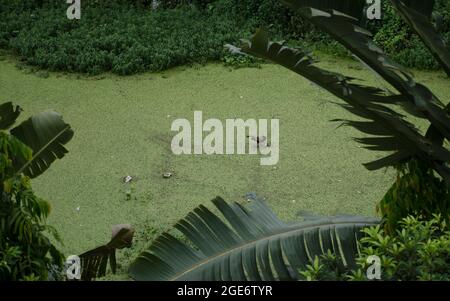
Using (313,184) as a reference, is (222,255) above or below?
above

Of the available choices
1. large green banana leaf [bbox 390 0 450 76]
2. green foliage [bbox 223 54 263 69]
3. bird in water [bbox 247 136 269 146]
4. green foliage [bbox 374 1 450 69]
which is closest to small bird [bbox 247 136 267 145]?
bird in water [bbox 247 136 269 146]

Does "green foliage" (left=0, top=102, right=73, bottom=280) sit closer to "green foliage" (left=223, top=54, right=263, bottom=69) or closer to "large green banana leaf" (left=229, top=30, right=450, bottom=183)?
"large green banana leaf" (left=229, top=30, right=450, bottom=183)

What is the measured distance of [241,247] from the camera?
225 centimetres

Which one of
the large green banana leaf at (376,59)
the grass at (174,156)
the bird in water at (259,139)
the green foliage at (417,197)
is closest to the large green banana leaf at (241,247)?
the green foliage at (417,197)

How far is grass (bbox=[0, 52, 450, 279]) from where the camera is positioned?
384 cm

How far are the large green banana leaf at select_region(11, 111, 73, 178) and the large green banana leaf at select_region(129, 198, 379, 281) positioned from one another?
58cm

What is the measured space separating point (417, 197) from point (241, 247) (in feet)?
1.89

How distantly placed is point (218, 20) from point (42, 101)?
1813 mm
